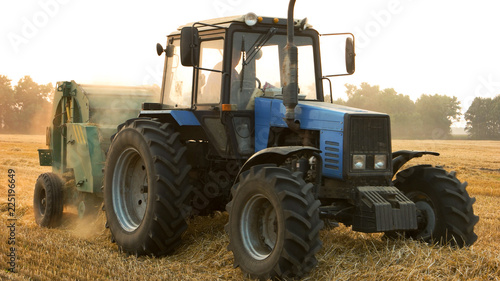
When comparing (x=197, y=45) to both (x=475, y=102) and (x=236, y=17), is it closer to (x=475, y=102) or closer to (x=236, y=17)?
(x=236, y=17)

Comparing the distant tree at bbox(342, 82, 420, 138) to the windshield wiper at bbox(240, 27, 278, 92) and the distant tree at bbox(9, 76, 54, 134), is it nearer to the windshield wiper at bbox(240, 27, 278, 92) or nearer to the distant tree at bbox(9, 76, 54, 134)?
the distant tree at bbox(9, 76, 54, 134)

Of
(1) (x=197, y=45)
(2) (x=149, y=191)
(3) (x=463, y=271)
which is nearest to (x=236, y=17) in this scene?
(1) (x=197, y=45)

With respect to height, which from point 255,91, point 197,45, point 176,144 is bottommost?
point 176,144

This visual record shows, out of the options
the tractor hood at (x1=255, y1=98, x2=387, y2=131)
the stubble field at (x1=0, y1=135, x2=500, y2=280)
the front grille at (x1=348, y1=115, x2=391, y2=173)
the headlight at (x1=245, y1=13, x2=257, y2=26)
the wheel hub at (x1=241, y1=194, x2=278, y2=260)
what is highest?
the headlight at (x1=245, y1=13, x2=257, y2=26)

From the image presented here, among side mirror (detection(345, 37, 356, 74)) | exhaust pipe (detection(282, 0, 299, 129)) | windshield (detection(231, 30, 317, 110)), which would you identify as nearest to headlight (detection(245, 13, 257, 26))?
windshield (detection(231, 30, 317, 110))

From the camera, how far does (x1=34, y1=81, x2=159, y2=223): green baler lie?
8.73m

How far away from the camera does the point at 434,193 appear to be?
6.24 m

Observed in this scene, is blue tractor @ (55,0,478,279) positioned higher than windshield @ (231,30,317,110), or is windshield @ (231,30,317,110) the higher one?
windshield @ (231,30,317,110)

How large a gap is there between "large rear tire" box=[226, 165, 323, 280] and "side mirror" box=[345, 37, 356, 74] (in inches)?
81.3

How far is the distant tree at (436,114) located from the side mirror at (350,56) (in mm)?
54756

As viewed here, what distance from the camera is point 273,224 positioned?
5.49 metres

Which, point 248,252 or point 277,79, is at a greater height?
point 277,79

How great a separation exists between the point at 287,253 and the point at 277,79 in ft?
8.14

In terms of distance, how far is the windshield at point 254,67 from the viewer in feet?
21.7
